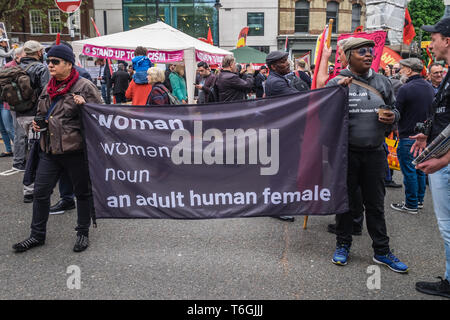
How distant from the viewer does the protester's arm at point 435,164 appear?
282 cm

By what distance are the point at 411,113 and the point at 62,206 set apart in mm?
4860

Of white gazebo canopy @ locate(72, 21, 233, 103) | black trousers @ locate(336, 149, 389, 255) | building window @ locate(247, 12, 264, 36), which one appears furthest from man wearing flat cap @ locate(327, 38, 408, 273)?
building window @ locate(247, 12, 264, 36)

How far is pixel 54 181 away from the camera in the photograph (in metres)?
4.10

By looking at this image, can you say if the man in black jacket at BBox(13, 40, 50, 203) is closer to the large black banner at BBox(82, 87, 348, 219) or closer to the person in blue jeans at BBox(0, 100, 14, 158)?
the large black banner at BBox(82, 87, 348, 219)

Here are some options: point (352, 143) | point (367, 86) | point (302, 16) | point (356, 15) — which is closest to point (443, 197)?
point (352, 143)

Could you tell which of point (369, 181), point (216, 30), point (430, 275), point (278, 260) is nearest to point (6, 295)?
point (278, 260)

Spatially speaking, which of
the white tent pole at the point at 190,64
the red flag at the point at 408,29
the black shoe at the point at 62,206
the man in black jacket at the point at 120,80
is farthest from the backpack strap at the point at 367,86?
the man in black jacket at the point at 120,80

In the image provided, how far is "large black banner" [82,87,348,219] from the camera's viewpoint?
3.69 metres

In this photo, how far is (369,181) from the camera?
3664 millimetres

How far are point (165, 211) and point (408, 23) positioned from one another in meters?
9.33

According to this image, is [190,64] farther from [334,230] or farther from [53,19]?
[53,19]

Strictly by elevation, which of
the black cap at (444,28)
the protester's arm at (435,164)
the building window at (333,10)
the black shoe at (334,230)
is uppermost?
the building window at (333,10)

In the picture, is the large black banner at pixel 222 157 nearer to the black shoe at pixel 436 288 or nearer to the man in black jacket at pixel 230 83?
the black shoe at pixel 436 288

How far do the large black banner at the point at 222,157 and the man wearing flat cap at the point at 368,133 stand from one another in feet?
0.42
